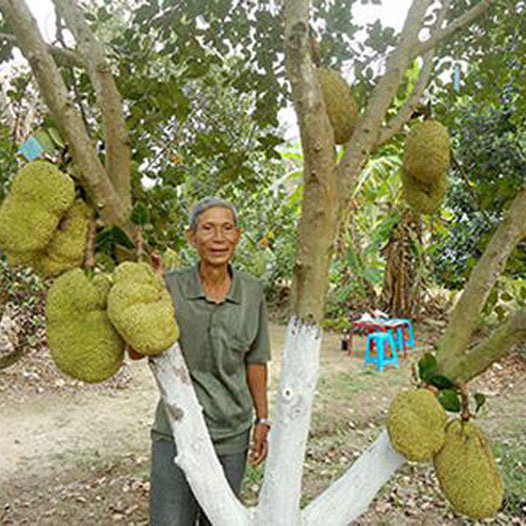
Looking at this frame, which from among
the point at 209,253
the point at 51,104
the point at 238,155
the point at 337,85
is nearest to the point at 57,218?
the point at 51,104

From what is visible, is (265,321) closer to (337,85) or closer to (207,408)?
(207,408)

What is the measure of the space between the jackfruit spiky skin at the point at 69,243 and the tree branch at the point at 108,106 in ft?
0.32

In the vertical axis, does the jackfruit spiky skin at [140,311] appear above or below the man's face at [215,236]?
below

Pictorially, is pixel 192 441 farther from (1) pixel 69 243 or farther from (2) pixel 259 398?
(2) pixel 259 398

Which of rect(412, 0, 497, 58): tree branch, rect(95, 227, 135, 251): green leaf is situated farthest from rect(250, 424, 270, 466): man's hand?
rect(412, 0, 497, 58): tree branch

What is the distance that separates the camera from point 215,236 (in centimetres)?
168

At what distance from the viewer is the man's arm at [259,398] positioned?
1873 mm

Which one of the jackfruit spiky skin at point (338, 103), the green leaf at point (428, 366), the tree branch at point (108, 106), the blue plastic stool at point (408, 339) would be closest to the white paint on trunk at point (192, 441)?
the tree branch at point (108, 106)

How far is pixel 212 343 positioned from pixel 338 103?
699mm

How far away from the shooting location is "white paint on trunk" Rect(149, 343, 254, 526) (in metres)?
1.24

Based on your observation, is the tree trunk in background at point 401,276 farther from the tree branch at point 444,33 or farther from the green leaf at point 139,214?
the green leaf at point 139,214

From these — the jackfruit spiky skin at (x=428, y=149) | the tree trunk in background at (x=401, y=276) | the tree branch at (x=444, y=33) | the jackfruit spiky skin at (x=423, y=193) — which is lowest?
the tree trunk in background at (x=401, y=276)

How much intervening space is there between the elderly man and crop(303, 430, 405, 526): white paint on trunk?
1.36 feet

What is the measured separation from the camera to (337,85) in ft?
4.84
